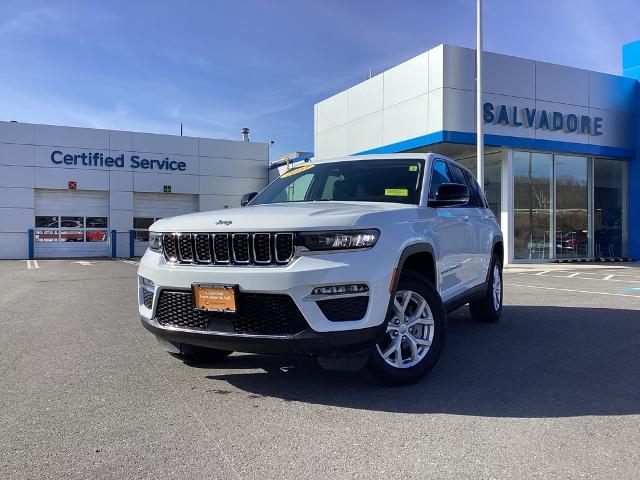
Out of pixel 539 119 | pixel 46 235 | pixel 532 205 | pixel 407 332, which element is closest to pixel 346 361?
pixel 407 332

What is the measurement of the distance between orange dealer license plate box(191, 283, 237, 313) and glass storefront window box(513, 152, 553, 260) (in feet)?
60.3

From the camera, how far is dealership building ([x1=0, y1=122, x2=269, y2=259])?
28484 millimetres

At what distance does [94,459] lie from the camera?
3043 millimetres

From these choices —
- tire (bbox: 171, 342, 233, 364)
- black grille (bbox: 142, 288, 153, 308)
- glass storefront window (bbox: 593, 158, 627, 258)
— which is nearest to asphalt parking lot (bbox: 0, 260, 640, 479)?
tire (bbox: 171, 342, 233, 364)

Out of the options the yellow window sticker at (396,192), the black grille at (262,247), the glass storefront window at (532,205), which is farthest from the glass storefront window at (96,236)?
the black grille at (262,247)

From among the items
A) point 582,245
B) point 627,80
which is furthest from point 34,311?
point 627,80

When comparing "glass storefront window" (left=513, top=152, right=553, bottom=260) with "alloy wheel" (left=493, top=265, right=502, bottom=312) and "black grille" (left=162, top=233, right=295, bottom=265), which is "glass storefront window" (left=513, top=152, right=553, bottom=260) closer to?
"alloy wheel" (left=493, top=265, right=502, bottom=312)

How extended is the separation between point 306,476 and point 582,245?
22236 mm

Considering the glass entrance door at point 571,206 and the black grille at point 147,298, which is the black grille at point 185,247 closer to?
the black grille at point 147,298

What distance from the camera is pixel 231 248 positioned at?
395 centimetres

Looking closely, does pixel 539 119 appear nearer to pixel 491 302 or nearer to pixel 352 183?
pixel 491 302

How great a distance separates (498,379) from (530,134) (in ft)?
56.0

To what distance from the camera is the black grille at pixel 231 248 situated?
3795 mm

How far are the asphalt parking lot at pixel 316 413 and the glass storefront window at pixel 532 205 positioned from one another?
580 inches
